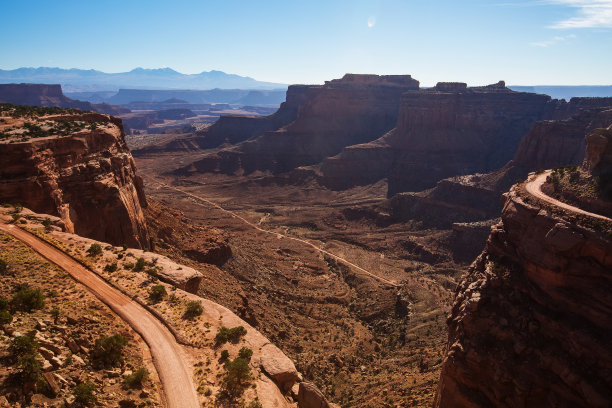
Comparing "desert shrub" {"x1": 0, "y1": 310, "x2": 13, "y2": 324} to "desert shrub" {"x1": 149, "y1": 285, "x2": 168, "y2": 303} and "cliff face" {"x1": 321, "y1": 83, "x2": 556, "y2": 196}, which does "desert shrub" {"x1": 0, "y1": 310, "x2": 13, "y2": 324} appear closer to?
"desert shrub" {"x1": 149, "y1": 285, "x2": 168, "y2": 303}

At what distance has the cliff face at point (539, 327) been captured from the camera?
19.7 m

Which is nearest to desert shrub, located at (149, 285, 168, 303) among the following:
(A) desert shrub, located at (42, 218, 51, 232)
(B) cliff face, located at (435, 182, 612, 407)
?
(A) desert shrub, located at (42, 218, 51, 232)

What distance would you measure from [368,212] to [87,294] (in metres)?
68.8

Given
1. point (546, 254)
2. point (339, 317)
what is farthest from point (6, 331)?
point (339, 317)

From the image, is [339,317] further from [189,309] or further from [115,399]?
[115,399]

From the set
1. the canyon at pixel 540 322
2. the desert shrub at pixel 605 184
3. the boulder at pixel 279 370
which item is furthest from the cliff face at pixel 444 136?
the boulder at pixel 279 370

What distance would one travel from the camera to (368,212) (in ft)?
280

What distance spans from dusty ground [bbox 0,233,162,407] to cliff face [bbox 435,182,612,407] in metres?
16.6

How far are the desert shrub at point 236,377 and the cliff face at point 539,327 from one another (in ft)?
39.8

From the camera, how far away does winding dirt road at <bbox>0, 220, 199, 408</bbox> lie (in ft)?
55.6

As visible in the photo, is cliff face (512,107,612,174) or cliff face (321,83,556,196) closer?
cliff face (512,107,612,174)

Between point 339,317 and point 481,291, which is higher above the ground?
point 481,291

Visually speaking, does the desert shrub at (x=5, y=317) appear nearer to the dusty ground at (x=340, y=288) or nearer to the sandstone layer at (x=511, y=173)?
the dusty ground at (x=340, y=288)

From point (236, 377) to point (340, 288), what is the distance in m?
37.5
